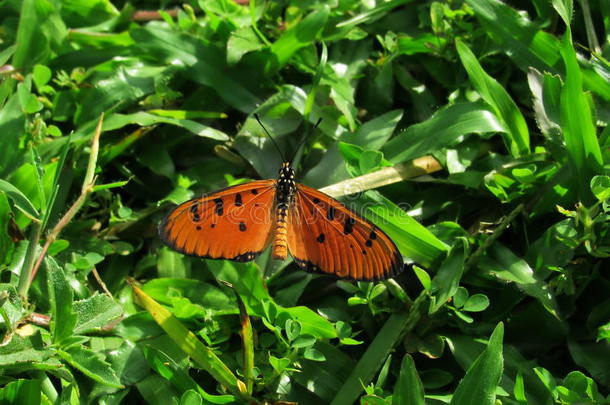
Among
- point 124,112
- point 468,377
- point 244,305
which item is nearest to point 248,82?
point 124,112

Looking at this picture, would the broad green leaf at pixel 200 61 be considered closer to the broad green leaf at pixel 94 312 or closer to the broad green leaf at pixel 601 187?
the broad green leaf at pixel 94 312

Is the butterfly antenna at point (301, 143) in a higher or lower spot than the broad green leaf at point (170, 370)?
higher

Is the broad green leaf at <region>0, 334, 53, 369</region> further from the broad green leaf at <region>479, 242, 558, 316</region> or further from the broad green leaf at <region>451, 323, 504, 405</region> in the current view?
the broad green leaf at <region>479, 242, 558, 316</region>

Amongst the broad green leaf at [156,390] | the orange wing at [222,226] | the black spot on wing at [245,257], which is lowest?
the broad green leaf at [156,390]

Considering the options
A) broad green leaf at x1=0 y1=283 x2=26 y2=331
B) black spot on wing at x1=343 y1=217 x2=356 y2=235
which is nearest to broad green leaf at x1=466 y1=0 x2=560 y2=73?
black spot on wing at x1=343 y1=217 x2=356 y2=235

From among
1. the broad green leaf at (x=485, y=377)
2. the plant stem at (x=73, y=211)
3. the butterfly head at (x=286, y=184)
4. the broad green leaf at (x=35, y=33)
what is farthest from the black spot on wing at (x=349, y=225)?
the broad green leaf at (x=35, y=33)

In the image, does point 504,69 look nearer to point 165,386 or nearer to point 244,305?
point 244,305

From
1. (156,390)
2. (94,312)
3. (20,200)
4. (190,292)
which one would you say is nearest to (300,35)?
(190,292)
